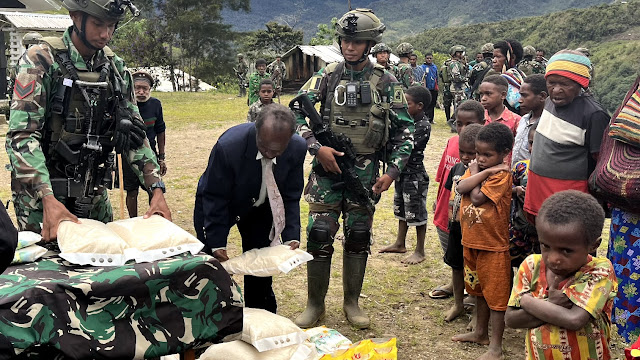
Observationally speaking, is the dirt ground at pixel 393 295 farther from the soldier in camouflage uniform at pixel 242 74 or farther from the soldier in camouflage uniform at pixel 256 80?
the soldier in camouflage uniform at pixel 242 74

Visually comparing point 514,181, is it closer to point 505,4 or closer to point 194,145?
point 194,145

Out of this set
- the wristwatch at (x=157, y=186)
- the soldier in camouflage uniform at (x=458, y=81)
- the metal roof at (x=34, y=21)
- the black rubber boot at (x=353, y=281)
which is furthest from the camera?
the metal roof at (x=34, y=21)

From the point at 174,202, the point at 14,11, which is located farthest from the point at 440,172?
the point at 14,11

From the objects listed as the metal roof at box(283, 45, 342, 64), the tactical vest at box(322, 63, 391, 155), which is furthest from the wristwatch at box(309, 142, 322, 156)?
the metal roof at box(283, 45, 342, 64)

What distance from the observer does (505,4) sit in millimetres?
93750

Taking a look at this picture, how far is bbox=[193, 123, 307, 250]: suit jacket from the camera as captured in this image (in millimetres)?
3971

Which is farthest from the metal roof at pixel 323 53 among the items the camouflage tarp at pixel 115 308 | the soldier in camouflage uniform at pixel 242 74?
the camouflage tarp at pixel 115 308

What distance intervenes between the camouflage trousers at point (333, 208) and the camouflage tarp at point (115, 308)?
5.95ft

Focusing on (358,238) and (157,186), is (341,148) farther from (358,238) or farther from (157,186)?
(157,186)

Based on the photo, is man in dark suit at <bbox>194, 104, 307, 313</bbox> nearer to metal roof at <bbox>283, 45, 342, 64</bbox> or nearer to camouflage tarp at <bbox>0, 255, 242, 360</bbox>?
camouflage tarp at <bbox>0, 255, 242, 360</bbox>

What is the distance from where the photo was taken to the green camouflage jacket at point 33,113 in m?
3.52

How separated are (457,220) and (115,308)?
9.15ft

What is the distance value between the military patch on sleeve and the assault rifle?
1988 mm

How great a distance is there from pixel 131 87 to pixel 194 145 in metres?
10.5
